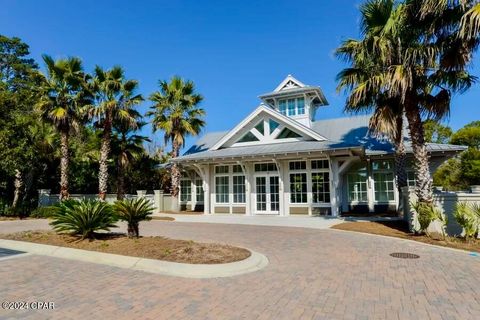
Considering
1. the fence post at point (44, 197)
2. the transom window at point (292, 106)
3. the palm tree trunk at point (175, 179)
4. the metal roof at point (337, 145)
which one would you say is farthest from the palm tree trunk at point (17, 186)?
the transom window at point (292, 106)

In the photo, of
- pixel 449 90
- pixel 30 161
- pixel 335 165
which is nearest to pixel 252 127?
pixel 335 165

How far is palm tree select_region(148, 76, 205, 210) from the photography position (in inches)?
950

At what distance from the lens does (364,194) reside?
20125 mm

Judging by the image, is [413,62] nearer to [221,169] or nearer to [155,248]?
[155,248]

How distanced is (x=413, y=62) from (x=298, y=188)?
9.93 metres

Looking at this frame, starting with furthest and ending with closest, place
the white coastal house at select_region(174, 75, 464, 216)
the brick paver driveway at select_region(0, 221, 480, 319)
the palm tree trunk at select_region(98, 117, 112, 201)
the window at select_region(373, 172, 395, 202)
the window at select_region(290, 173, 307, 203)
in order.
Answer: the palm tree trunk at select_region(98, 117, 112, 201) → the window at select_region(373, 172, 395, 202) → the window at select_region(290, 173, 307, 203) → the white coastal house at select_region(174, 75, 464, 216) → the brick paver driveway at select_region(0, 221, 480, 319)

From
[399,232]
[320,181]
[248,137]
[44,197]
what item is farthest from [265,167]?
[44,197]

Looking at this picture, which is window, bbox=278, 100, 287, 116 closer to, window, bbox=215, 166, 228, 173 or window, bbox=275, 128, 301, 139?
window, bbox=275, 128, 301, 139

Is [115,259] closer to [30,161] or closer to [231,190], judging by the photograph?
[231,190]

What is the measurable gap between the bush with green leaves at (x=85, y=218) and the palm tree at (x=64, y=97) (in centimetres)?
1285

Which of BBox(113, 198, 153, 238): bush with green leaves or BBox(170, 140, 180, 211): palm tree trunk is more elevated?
BBox(170, 140, 180, 211): palm tree trunk

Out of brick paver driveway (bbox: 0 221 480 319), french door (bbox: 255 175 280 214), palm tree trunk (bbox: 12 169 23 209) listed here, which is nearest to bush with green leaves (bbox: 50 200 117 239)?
brick paver driveway (bbox: 0 221 480 319)

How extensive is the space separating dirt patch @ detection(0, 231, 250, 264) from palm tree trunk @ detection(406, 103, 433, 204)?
7285 mm

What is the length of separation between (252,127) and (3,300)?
58.4 ft
